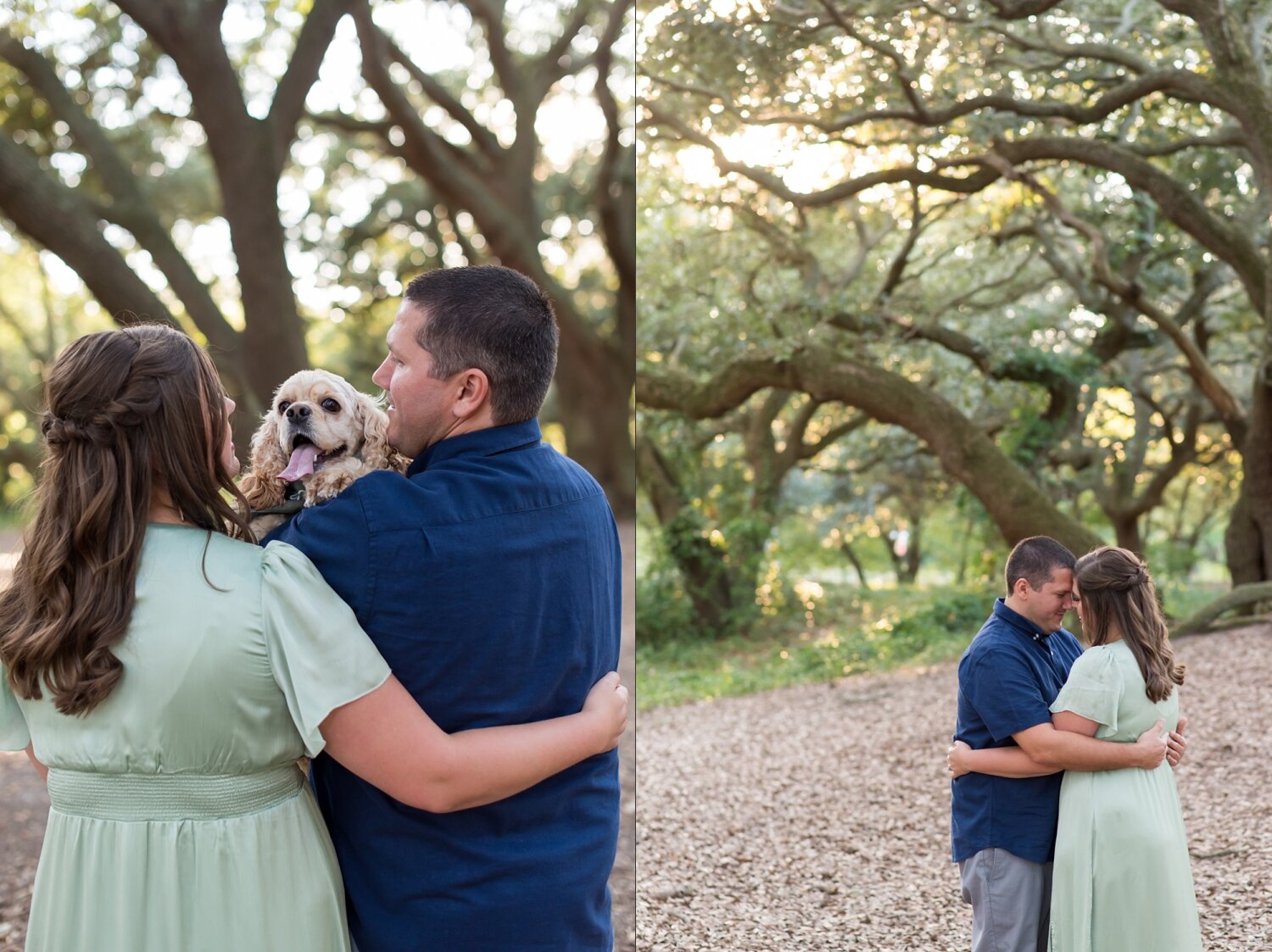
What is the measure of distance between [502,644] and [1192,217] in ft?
16.0

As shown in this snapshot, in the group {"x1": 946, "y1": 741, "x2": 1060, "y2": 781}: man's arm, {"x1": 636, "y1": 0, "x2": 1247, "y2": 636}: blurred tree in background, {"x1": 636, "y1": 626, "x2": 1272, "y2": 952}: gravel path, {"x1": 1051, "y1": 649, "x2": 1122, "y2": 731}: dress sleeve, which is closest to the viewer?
{"x1": 1051, "y1": 649, "x2": 1122, "y2": 731}: dress sleeve

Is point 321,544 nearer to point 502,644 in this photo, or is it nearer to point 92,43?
point 502,644

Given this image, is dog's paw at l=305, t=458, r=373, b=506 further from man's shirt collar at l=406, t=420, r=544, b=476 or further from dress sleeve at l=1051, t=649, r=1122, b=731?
dress sleeve at l=1051, t=649, r=1122, b=731

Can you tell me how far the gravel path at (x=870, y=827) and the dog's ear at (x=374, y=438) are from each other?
3.22 metres

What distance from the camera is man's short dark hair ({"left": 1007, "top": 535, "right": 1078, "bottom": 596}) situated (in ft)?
10.5

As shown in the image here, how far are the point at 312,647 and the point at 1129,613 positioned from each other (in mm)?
2063

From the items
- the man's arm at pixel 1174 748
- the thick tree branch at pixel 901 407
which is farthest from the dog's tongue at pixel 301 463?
the thick tree branch at pixel 901 407

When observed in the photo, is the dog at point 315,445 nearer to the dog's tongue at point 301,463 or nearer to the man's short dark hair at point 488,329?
the dog's tongue at point 301,463

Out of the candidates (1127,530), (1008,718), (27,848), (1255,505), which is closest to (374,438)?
(1008,718)

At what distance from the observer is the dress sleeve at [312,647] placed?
1872mm

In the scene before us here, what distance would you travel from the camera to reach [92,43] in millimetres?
13062

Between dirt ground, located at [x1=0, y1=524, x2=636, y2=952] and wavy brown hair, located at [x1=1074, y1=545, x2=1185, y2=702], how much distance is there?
1771mm

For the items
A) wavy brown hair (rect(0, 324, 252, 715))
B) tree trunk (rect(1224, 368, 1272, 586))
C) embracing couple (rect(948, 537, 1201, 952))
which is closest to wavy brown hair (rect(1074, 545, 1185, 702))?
embracing couple (rect(948, 537, 1201, 952))

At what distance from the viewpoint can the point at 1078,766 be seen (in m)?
3.01
